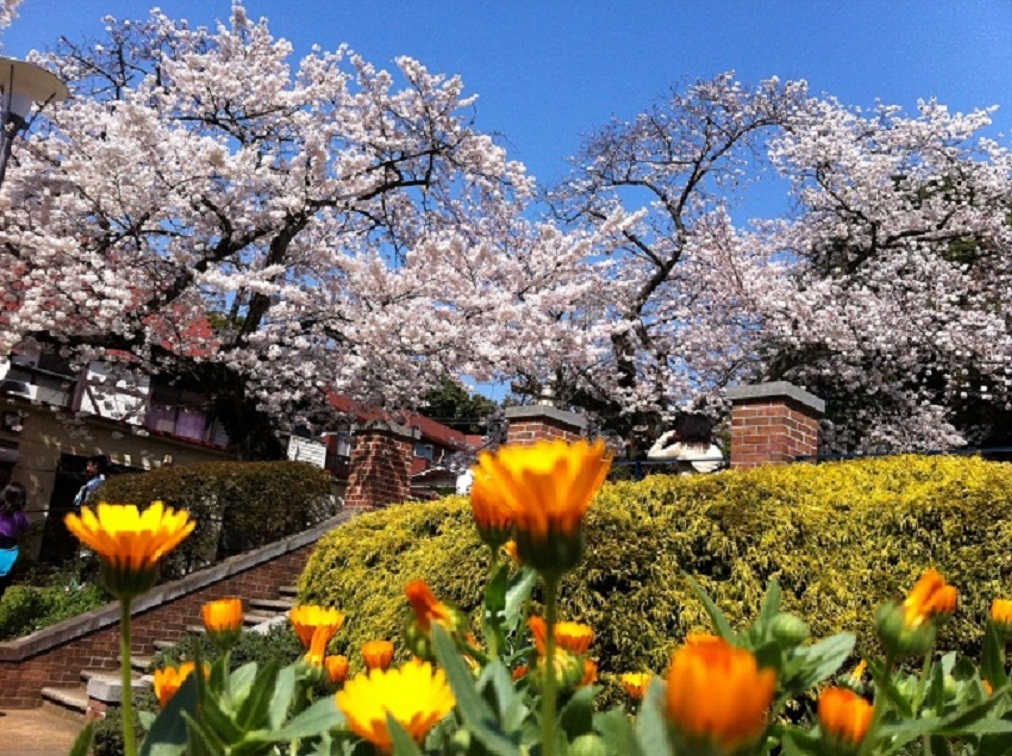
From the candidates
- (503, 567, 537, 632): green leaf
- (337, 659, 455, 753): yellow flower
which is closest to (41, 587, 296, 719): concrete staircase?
(503, 567, 537, 632): green leaf

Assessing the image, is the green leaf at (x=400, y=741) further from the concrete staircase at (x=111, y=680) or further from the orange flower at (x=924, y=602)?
the concrete staircase at (x=111, y=680)

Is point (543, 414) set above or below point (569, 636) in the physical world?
above

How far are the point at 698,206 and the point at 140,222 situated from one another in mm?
8572

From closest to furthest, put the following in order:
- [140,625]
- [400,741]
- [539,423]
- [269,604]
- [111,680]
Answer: [400,741] < [111,680] < [539,423] < [140,625] < [269,604]

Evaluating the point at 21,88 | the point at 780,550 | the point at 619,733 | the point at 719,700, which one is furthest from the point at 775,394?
the point at 21,88

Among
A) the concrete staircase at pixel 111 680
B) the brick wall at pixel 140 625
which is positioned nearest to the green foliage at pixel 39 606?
the brick wall at pixel 140 625

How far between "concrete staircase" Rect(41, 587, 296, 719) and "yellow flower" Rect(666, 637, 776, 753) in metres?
6.14

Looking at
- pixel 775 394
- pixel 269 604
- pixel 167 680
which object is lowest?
pixel 269 604

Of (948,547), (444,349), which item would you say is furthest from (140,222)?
(948,547)

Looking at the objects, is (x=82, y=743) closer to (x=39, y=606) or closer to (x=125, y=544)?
(x=125, y=544)

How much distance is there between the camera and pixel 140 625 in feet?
26.7

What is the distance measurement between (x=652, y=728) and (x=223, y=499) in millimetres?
9031

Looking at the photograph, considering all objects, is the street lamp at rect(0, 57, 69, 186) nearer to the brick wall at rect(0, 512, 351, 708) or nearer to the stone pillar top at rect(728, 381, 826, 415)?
the brick wall at rect(0, 512, 351, 708)

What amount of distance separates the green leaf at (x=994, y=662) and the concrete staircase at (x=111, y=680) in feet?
18.8
